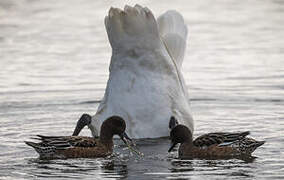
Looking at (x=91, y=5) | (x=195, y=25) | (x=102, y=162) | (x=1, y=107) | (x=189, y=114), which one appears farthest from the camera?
(x=91, y=5)

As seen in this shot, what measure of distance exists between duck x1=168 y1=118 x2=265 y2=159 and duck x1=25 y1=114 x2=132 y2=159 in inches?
27.6

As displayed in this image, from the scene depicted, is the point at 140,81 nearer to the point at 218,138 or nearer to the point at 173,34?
the point at 173,34

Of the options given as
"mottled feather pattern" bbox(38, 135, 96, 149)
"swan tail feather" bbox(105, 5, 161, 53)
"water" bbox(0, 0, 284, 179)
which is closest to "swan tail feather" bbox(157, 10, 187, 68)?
"water" bbox(0, 0, 284, 179)

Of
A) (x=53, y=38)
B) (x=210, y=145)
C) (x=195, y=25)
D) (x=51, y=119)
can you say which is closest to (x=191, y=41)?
(x=195, y=25)

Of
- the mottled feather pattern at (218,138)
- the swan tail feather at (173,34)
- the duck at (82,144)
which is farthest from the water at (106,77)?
the swan tail feather at (173,34)

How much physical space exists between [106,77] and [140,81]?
3773 millimetres

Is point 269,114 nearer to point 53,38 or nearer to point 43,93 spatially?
point 43,93

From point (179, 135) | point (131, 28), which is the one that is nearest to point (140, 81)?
point (131, 28)

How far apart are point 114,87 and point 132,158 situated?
1644 millimetres

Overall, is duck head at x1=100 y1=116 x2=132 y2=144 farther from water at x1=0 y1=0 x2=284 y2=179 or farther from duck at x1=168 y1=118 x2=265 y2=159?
duck at x1=168 y1=118 x2=265 y2=159

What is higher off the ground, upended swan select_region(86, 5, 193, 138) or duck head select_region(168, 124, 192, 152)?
upended swan select_region(86, 5, 193, 138)

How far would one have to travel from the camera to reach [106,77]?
703 inches

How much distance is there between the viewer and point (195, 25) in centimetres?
2205

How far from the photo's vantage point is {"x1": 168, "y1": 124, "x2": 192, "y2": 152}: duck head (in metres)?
13.1
